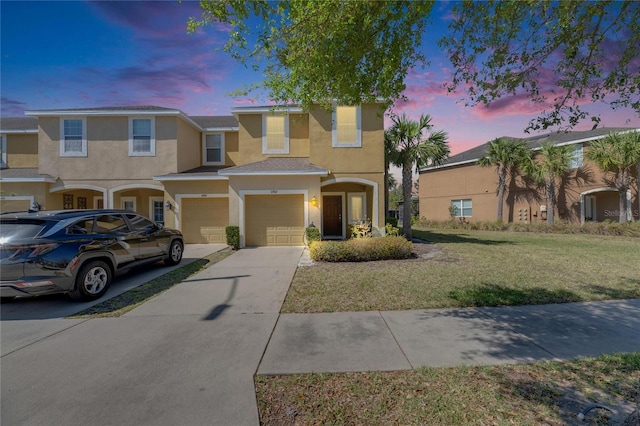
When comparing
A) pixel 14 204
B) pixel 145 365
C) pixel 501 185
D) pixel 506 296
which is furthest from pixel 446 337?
pixel 501 185

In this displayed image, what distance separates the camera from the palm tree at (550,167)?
802 inches

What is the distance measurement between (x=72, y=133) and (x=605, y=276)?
22.1m

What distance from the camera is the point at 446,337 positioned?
13.2 ft

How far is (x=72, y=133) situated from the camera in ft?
47.2

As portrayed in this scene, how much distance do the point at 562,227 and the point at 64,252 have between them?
2563 cm

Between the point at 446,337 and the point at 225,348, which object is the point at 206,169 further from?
the point at 446,337

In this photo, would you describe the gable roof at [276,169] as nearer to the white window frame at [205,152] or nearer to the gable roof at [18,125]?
the white window frame at [205,152]

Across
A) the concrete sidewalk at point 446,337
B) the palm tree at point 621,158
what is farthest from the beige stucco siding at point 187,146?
the palm tree at point 621,158

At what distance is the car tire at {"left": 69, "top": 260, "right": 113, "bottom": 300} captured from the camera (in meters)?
5.47

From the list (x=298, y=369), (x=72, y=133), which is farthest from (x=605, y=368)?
(x=72, y=133)

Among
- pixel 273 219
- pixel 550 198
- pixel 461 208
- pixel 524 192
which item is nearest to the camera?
pixel 273 219

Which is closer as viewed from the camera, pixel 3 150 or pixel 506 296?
pixel 506 296

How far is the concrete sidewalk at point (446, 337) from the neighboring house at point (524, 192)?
651 inches

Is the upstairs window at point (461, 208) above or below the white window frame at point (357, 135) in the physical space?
below
